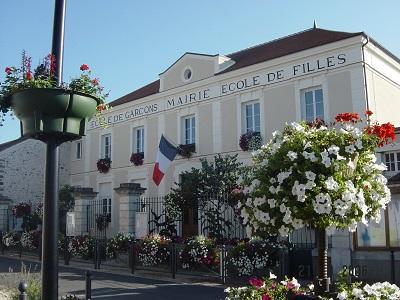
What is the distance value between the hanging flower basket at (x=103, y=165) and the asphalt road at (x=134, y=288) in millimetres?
10311

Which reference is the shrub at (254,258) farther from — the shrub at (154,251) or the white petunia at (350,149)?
the white petunia at (350,149)

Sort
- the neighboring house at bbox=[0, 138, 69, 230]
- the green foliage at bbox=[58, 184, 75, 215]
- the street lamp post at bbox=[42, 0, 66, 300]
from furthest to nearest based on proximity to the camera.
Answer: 1. the neighboring house at bbox=[0, 138, 69, 230]
2. the green foliage at bbox=[58, 184, 75, 215]
3. the street lamp post at bbox=[42, 0, 66, 300]

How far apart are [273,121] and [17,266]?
9.83m

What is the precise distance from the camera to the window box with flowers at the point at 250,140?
17.2m

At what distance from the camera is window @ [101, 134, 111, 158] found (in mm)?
24222

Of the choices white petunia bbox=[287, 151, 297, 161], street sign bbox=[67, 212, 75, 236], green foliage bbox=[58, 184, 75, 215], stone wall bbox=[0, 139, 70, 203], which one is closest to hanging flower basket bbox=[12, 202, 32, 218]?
green foliage bbox=[58, 184, 75, 215]

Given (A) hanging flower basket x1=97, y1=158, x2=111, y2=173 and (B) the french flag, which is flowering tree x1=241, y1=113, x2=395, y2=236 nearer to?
(B) the french flag

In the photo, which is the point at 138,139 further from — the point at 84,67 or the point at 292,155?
the point at 292,155

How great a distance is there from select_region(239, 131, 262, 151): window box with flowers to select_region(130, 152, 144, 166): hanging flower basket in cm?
586

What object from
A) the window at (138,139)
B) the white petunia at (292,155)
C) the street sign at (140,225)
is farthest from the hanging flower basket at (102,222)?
the white petunia at (292,155)

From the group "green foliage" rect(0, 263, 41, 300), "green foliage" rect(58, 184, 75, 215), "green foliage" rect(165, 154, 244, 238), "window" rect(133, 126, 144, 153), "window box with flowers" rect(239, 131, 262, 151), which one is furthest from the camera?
"green foliage" rect(58, 184, 75, 215)

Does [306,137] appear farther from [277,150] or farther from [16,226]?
[16,226]

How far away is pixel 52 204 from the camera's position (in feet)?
13.0

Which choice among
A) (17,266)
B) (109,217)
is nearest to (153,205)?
(109,217)
